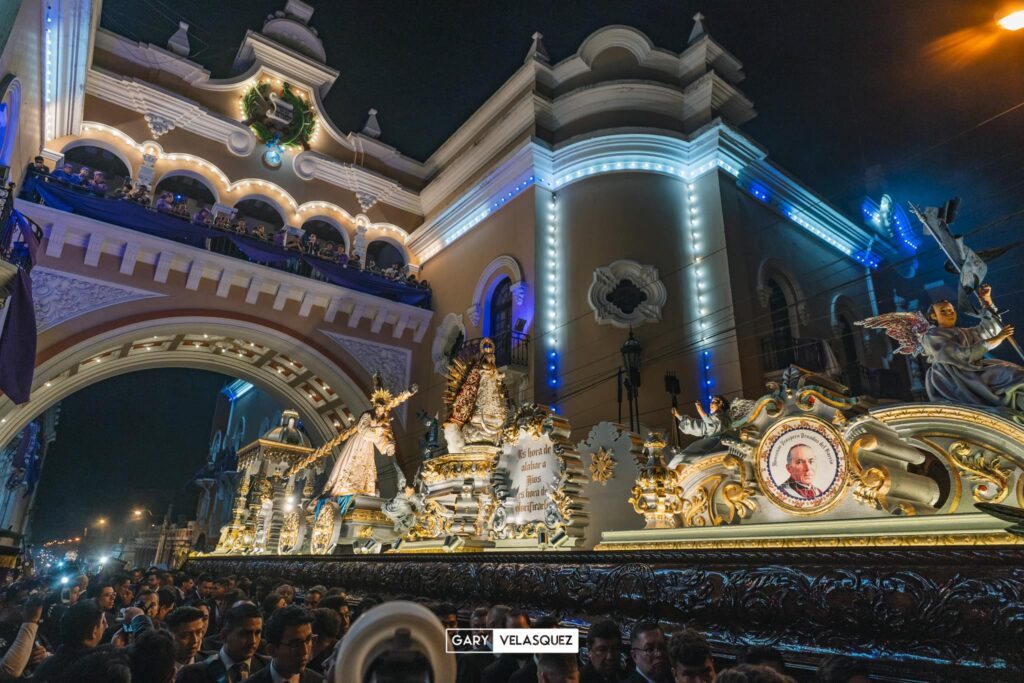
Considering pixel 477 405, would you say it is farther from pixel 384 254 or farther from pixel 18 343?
pixel 384 254

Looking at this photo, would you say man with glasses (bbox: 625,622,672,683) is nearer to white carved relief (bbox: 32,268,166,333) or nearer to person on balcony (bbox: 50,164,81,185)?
white carved relief (bbox: 32,268,166,333)

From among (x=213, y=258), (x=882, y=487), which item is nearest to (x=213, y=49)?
(x=213, y=258)

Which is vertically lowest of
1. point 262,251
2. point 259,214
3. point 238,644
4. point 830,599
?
point 238,644

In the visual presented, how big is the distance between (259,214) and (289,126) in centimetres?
304

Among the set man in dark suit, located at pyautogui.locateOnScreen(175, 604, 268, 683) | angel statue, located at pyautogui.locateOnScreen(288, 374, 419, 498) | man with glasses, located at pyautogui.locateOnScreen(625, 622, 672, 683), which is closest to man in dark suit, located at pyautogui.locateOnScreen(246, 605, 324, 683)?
man in dark suit, located at pyautogui.locateOnScreen(175, 604, 268, 683)

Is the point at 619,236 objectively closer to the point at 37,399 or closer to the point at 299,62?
the point at 299,62

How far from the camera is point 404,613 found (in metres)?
1.02

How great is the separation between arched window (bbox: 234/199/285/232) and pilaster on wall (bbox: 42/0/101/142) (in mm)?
4720

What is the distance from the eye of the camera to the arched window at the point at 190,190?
15.8 m

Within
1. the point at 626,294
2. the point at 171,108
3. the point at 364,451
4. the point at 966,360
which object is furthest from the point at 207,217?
the point at 966,360

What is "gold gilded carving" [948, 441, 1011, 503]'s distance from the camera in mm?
3295

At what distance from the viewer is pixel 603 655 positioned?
8.60 ft

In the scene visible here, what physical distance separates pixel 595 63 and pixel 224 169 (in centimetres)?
929

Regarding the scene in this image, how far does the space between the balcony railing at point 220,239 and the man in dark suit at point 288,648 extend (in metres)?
12.1
